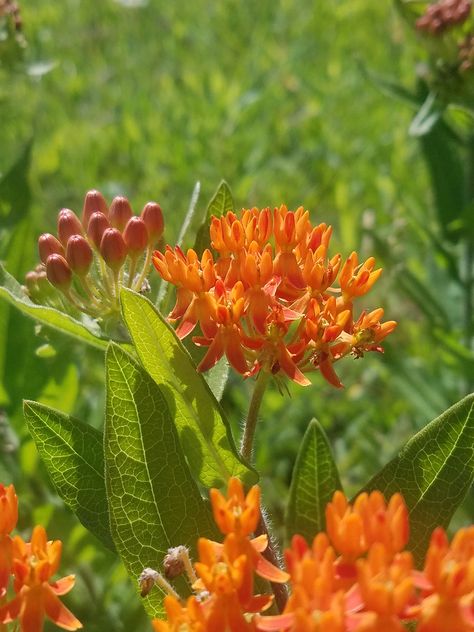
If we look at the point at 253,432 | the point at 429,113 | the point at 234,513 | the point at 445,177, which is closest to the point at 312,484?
the point at 253,432

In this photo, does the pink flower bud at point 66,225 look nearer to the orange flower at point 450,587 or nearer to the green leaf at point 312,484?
the green leaf at point 312,484


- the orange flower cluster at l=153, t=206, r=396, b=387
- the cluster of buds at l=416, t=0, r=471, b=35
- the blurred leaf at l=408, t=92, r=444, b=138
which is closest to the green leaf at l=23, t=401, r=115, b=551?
the orange flower cluster at l=153, t=206, r=396, b=387

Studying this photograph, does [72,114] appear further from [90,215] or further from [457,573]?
[457,573]

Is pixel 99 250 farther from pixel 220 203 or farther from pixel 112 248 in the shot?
pixel 220 203

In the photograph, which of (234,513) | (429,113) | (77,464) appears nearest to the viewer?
(234,513)

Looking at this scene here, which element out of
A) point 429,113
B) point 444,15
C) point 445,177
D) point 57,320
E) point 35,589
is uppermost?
point 444,15

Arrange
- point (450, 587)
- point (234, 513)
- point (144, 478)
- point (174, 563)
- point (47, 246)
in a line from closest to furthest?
point (450, 587), point (234, 513), point (174, 563), point (144, 478), point (47, 246)

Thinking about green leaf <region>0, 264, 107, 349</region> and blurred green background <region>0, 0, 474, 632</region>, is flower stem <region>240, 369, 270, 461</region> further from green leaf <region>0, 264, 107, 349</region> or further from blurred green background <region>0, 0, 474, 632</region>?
blurred green background <region>0, 0, 474, 632</region>
